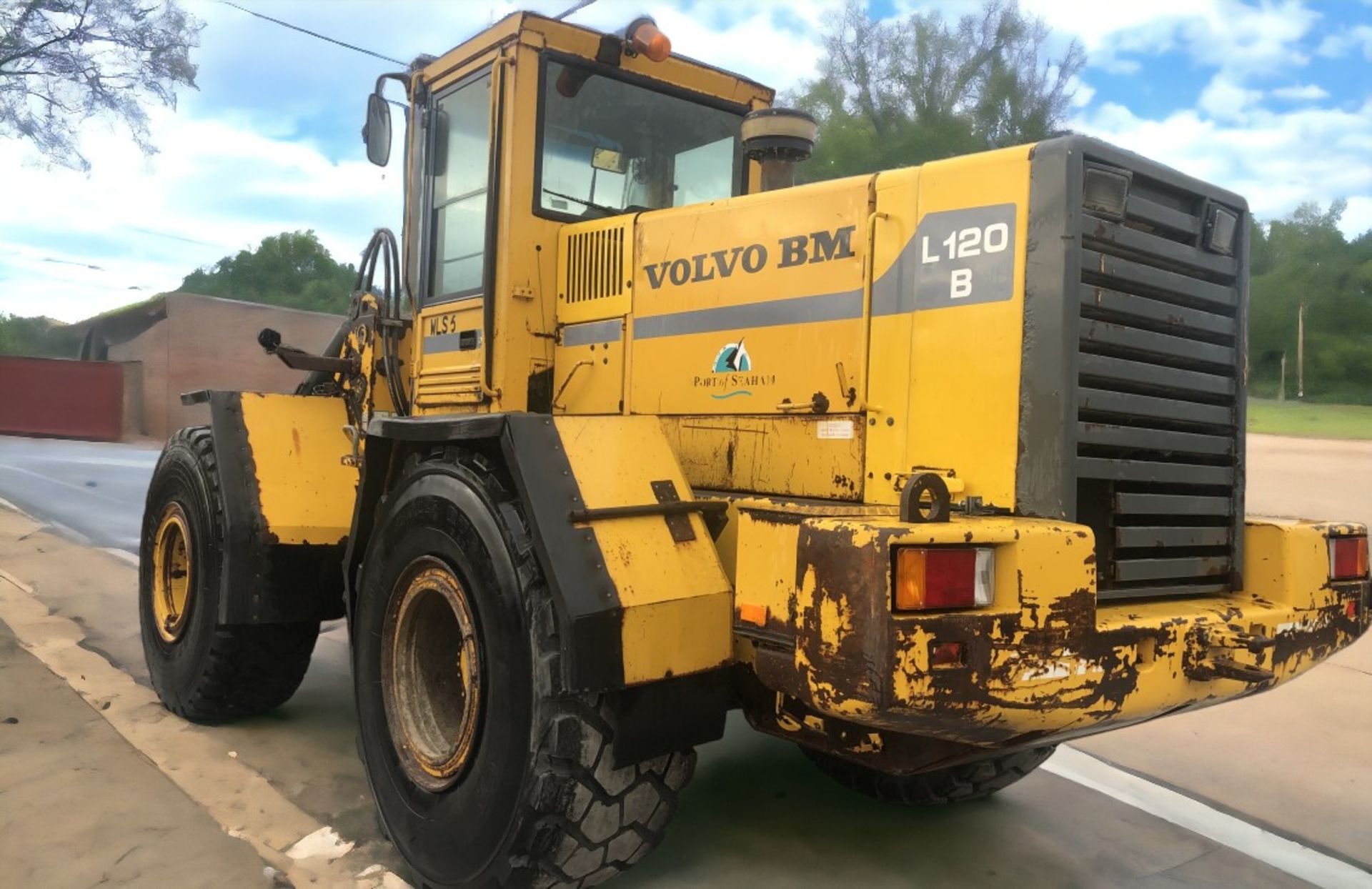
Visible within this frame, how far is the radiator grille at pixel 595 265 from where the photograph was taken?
3.70m

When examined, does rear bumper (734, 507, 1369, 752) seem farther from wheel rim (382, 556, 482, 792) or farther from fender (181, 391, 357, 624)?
fender (181, 391, 357, 624)

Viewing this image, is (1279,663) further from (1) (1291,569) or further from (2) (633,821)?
(2) (633,821)

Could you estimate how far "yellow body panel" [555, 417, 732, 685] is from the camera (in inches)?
104

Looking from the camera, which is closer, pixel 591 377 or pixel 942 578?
pixel 942 578

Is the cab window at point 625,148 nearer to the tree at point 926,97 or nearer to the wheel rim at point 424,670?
the wheel rim at point 424,670

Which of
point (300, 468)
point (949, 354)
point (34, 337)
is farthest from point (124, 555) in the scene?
point (34, 337)

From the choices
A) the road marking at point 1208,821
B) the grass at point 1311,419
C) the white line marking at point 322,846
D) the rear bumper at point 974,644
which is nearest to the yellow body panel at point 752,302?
the rear bumper at point 974,644

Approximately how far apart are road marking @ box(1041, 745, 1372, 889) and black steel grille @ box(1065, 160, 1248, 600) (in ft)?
3.92

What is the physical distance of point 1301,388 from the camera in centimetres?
3450

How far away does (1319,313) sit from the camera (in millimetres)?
38781

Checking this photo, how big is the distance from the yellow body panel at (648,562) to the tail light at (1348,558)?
1.96 metres

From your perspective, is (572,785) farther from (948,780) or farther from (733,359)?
(948,780)

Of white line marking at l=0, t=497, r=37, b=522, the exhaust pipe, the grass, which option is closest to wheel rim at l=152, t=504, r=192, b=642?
the exhaust pipe

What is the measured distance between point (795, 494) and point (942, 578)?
3.20ft
